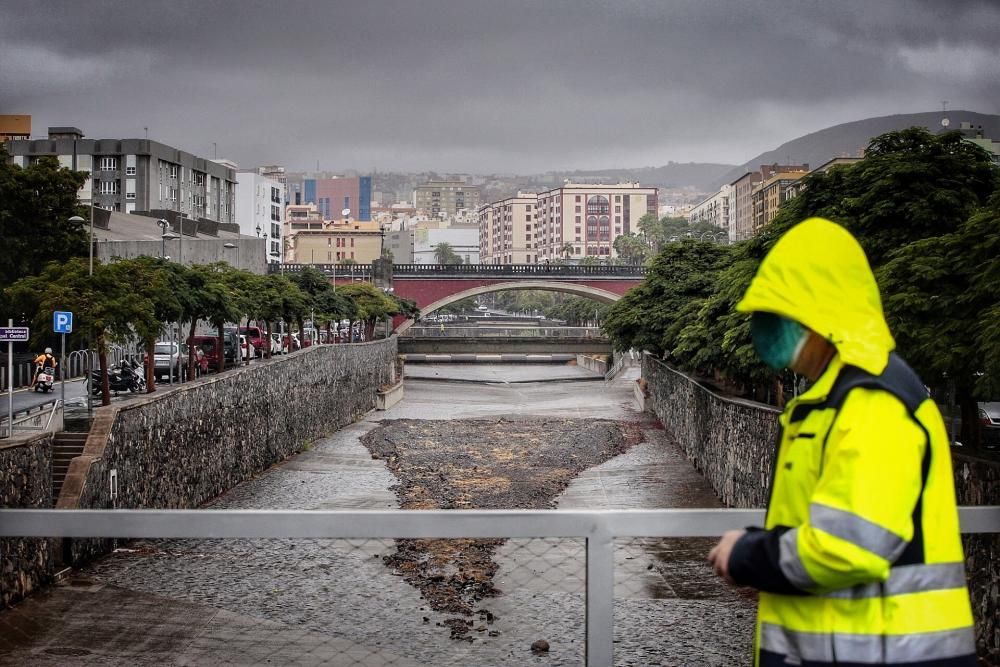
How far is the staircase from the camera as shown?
495 inches

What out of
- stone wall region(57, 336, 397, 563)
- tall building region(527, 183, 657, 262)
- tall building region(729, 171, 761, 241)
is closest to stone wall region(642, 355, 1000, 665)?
stone wall region(57, 336, 397, 563)

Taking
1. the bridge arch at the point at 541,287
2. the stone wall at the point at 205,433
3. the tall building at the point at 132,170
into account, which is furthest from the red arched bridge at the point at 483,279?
the stone wall at the point at 205,433

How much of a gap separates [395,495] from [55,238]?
917 centimetres

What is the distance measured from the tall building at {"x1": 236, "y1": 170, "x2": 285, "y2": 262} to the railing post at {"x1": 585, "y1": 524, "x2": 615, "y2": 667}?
72.5m

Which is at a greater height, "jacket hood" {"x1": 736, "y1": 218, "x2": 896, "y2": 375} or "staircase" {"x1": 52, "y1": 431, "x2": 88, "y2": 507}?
"jacket hood" {"x1": 736, "y1": 218, "x2": 896, "y2": 375}

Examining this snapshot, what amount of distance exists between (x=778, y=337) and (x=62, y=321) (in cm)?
1411

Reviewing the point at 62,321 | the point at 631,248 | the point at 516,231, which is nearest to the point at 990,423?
the point at 62,321

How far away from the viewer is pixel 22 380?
79.3 ft

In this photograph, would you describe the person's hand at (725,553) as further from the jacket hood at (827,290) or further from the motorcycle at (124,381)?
the motorcycle at (124,381)

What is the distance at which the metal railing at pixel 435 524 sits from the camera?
8.63 ft

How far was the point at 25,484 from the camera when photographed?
11.2 meters

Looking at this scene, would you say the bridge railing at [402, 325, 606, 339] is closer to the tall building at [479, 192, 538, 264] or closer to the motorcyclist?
the motorcyclist

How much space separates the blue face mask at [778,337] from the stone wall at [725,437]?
9.21 m

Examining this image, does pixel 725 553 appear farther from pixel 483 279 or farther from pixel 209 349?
pixel 483 279
